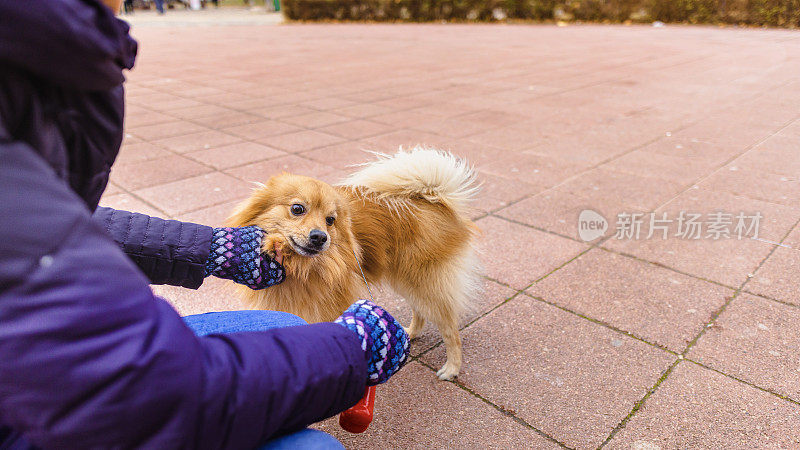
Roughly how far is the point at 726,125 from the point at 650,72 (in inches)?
161

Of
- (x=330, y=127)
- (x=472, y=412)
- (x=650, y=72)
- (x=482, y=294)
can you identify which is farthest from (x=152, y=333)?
(x=650, y=72)

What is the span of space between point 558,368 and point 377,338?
1.60 meters

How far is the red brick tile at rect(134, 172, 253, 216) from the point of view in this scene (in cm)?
433

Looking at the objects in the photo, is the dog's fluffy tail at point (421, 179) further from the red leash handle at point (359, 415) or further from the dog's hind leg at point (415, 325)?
the red leash handle at point (359, 415)

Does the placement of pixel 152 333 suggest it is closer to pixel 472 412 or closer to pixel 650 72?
pixel 472 412

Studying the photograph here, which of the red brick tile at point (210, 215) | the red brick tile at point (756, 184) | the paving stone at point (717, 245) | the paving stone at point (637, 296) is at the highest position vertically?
the red brick tile at point (210, 215)

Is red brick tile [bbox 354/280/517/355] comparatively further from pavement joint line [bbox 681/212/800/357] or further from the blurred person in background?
the blurred person in background

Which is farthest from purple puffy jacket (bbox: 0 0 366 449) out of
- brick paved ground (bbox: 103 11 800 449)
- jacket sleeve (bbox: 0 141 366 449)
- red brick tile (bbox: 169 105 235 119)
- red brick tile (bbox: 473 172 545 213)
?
red brick tile (bbox: 169 105 235 119)

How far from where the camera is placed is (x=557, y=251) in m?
3.68

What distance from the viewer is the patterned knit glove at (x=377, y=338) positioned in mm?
1232

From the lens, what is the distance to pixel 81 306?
760 mm

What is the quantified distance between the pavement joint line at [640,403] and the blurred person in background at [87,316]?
1.55 meters

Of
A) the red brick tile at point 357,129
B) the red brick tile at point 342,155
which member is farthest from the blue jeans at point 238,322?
the red brick tile at point 357,129

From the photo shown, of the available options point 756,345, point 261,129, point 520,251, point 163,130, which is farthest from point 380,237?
point 163,130
